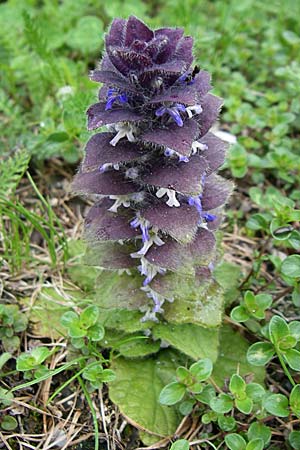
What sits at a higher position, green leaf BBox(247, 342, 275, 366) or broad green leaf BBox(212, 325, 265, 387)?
green leaf BBox(247, 342, 275, 366)

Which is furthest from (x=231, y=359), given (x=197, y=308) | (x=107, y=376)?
(x=107, y=376)

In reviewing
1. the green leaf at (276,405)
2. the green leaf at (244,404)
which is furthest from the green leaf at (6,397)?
the green leaf at (276,405)

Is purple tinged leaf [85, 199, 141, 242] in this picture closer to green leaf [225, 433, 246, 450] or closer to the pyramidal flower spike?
→ the pyramidal flower spike

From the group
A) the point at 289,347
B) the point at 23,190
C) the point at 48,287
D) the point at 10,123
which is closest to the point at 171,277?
the point at 289,347

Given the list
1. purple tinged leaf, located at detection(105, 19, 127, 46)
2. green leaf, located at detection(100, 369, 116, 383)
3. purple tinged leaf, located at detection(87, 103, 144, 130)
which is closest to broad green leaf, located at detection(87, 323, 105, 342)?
green leaf, located at detection(100, 369, 116, 383)

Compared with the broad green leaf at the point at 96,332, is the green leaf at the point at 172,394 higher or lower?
lower

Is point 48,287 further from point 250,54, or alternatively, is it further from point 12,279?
point 250,54

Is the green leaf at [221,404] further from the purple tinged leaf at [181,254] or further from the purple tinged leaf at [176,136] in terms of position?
the purple tinged leaf at [176,136]
